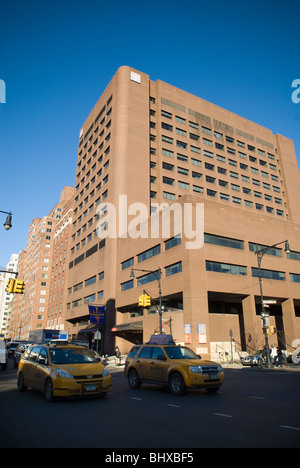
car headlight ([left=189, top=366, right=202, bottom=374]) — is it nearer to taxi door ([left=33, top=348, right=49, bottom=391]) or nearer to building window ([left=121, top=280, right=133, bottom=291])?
taxi door ([left=33, top=348, right=49, bottom=391])

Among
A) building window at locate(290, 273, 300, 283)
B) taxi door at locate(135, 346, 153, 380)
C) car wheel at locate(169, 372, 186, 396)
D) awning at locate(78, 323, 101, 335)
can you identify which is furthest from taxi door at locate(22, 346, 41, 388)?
awning at locate(78, 323, 101, 335)

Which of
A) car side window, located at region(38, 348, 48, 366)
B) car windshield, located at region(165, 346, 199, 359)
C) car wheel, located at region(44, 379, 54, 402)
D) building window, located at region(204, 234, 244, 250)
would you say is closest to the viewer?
car wheel, located at region(44, 379, 54, 402)

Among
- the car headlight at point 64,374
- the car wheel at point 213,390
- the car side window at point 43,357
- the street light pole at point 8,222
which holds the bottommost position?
the car wheel at point 213,390

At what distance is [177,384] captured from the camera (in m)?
10.8

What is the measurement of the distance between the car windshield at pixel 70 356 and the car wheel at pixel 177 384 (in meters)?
2.71

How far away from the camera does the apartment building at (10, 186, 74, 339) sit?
3221 inches

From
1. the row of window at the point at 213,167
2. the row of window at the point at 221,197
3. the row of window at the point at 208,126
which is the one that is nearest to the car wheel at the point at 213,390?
the row of window at the point at 221,197

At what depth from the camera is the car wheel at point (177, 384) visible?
10.5 metres

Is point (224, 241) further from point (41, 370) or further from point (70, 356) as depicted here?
point (41, 370)

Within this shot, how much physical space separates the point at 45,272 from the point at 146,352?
101m

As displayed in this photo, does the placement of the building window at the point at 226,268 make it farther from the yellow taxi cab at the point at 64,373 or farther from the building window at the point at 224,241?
the yellow taxi cab at the point at 64,373

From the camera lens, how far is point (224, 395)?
10.5m

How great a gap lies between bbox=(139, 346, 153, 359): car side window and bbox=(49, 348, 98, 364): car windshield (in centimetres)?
260
